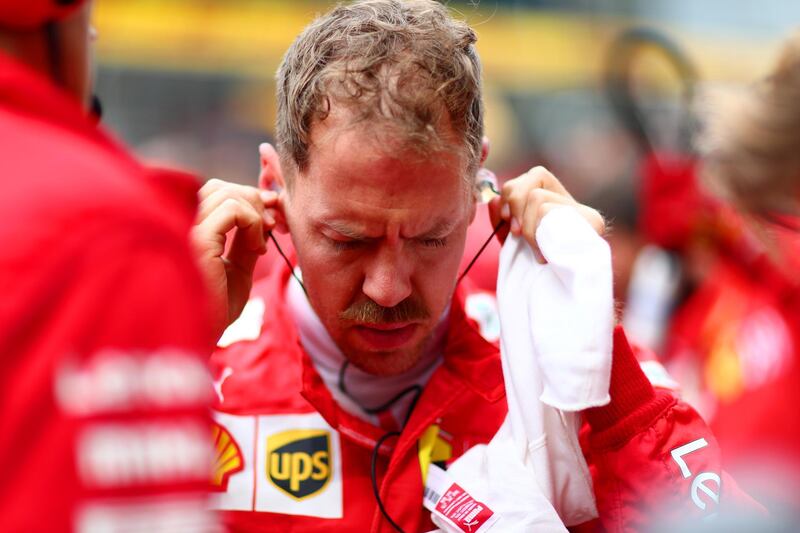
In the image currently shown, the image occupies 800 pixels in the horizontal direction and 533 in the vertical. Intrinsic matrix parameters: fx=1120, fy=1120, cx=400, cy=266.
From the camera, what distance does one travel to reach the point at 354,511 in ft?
7.20

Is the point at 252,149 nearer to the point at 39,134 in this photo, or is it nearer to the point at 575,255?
the point at 575,255

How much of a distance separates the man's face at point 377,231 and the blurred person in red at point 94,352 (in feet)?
3.06

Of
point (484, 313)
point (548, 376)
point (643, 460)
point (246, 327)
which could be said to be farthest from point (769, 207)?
point (246, 327)

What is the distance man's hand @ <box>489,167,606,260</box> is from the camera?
6.98ft

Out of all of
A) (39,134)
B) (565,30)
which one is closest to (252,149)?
(565,30)

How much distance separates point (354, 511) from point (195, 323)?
117 cm

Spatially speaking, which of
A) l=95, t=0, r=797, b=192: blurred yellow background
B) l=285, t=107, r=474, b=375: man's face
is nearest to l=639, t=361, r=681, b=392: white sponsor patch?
l=285, t=107, r=474, b=375: man's face

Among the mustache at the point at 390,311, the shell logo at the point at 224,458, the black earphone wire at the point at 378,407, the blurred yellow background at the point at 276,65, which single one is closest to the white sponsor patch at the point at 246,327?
the black earphone wire at the point at 378,407

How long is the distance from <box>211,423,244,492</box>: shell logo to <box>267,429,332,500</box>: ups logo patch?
6 centimetres

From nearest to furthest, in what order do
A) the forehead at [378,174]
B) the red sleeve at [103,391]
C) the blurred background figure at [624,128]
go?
the red sleeve at [103,391]
the forehead at [378,174]
the blurred background figure at [624,128]

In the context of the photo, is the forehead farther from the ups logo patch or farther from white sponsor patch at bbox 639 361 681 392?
white sponsor patch at bbox 639 361 681 392

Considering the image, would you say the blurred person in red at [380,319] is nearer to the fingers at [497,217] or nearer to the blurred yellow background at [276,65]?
the fingers at [497,217]

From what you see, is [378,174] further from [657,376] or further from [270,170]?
[657,376]

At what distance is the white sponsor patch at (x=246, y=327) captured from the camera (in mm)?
2422
